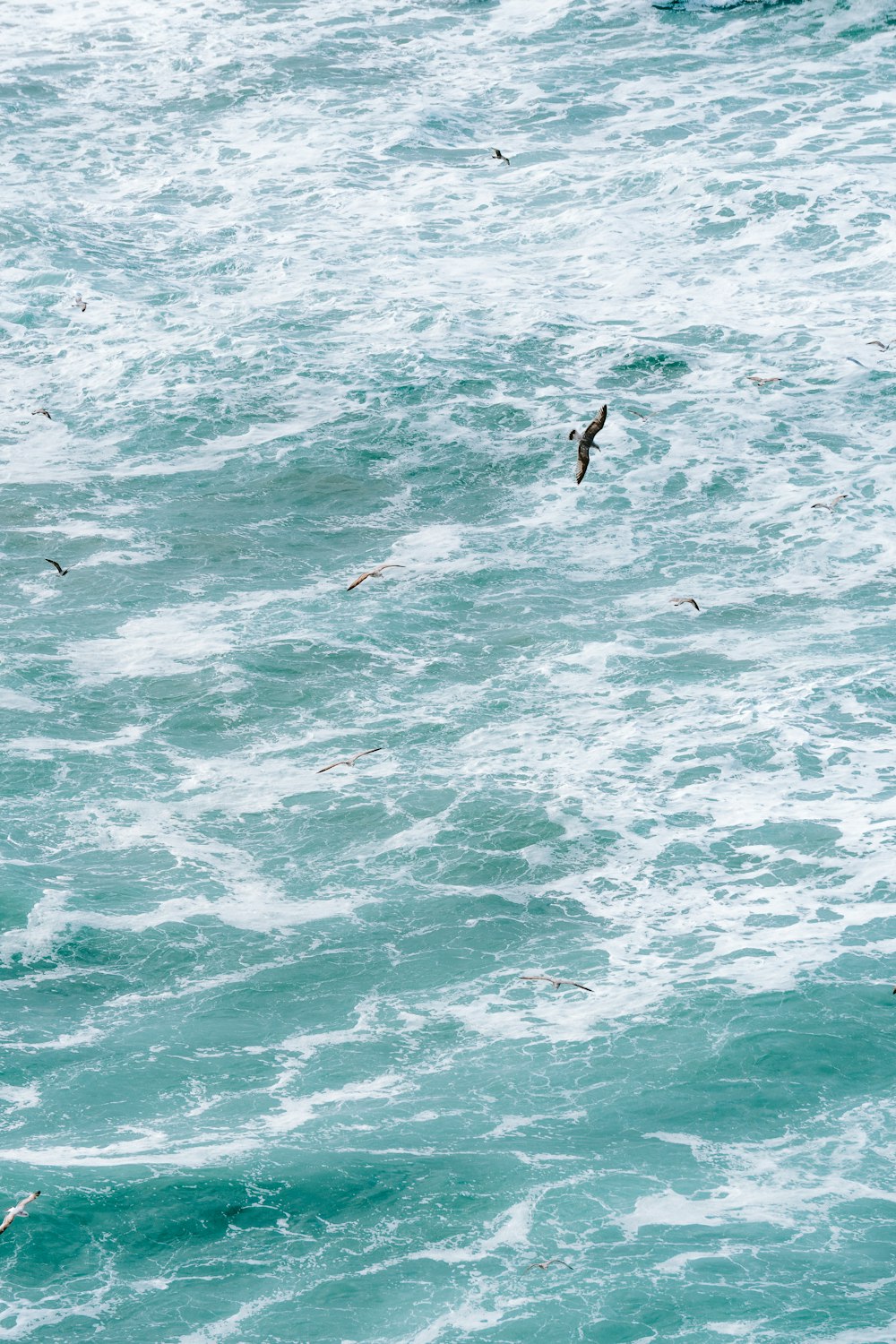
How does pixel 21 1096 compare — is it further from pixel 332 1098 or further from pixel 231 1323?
pixel 231 1323

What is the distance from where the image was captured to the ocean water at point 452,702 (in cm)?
2075

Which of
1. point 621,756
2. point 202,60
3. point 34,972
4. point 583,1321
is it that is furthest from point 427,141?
point 583,1321

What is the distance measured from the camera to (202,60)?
60.3 m

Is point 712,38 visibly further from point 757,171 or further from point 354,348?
point 354,348

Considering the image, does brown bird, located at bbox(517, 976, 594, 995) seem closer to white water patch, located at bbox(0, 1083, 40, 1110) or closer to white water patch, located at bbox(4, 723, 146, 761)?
white water patch, located at bbox(0, 1083, 40, 1110)

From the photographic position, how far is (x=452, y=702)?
31.2 m

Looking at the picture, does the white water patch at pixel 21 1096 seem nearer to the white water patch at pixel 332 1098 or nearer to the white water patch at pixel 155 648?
the white water patch at pixel 332 1098

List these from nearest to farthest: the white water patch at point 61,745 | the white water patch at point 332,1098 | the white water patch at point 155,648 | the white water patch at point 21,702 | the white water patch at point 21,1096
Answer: the white water patch at point 332,1098 → the white water patch at point 21,1096 → the white water patch at point 61,745 → the white water patch at point 21,702 → the white water patch at point 155,648

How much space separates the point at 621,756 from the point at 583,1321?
11673mm

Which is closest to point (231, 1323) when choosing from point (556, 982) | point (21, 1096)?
point (21, 1096)

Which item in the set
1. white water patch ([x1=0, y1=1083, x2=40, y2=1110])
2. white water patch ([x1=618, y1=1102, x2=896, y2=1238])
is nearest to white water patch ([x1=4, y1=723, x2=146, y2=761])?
white water patch ([x1=0, y1=1083, x2=40, y2=1110])

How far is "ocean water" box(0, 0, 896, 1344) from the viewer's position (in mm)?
20750

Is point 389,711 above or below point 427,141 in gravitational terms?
below

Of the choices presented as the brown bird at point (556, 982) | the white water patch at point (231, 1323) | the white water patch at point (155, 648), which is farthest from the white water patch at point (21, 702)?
the white water patch at point (231, 1323)
